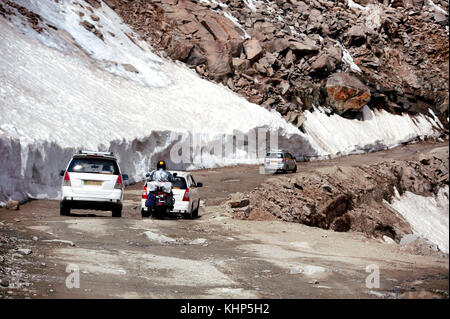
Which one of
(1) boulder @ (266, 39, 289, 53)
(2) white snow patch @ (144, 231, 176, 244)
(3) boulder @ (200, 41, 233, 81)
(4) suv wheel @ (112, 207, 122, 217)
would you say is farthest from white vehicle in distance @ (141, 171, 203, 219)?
(1) boulder @ (266, 39, 289, 53)

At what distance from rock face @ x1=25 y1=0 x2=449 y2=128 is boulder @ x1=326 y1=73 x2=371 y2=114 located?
11 cm

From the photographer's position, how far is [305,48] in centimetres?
6269

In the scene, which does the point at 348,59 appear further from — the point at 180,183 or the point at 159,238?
the point at 159,238

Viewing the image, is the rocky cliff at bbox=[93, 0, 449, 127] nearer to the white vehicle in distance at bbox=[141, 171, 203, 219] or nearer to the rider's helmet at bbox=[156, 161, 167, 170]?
the white vehicle in distance at bbox=[141, 171, 203, 219]

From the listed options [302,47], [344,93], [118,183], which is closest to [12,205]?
[118,183]

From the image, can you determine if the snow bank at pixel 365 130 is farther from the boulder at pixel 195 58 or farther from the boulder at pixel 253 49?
the boulder at pixel 195 58

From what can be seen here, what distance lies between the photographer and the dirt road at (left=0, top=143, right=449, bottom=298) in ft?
26.5

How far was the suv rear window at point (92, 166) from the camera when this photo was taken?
17.3 meters

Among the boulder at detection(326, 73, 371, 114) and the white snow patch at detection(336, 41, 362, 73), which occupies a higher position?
the white snow patch at detection(336, 41, 362, 73)

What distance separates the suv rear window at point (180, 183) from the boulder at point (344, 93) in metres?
47.4

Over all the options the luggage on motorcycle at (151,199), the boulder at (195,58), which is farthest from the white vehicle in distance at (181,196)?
the boulder at (195,58)

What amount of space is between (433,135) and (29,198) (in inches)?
2426
